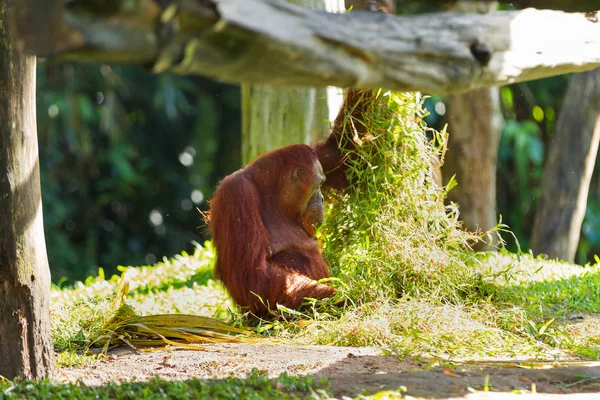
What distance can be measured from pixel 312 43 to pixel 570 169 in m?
6.08

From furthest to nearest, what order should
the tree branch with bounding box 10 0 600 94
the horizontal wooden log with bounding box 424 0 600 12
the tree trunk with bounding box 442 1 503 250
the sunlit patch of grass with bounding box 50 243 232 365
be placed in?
the tree trunk with bounding box 442 1 503 250, the sunlit patch of grass with bounding box 50 243 232 365, the horizontal wooden log with bounding box 424 0 600 12, the tree branch with bounding box 10 0 600 94

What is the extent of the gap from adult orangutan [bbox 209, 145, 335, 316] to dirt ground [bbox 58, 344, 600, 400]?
0.59 m

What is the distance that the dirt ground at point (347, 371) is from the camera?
314 centimetres

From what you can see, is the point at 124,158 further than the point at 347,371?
Yes

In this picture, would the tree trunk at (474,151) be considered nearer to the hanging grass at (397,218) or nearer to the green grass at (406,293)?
the green grass at (406,293)

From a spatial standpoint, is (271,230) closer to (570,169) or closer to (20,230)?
(20,230)

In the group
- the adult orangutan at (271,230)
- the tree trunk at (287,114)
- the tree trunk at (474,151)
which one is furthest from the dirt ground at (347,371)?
the tree trunk at (474,151)

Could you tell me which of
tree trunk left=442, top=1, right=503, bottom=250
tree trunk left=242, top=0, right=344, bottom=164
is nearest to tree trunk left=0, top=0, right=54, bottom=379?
tree trunk left=242, top=0, right=344, bottom=164

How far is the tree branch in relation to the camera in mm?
2156

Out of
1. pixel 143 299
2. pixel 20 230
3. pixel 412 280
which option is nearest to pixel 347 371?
pixel 412 280

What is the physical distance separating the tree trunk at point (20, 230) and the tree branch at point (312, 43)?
126 cm

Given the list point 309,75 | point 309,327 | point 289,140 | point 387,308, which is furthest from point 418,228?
point 309,75

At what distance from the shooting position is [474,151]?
8320 millimetres

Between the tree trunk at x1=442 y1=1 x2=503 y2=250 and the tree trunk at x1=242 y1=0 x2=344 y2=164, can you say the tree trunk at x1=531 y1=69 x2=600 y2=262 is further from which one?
the tree trunk at x1=242 y1=0 x2=344 y2=164
